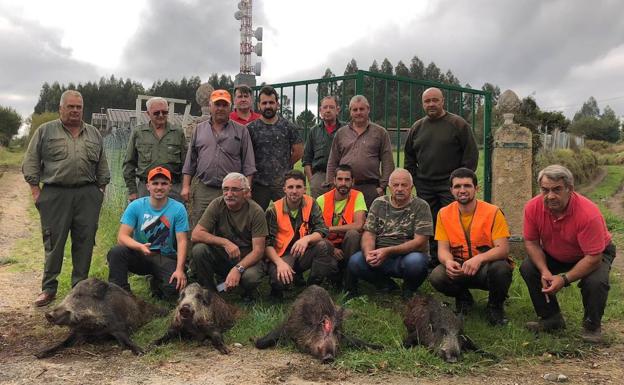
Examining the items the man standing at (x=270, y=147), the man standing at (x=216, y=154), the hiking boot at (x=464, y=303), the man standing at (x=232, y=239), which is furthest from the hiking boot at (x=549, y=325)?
the man standing at (x=216, y=154)

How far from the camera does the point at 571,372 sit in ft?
13.7

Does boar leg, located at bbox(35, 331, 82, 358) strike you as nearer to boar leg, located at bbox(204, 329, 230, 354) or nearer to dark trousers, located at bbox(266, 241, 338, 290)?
boar leg, located at bbox(204, 329, 230, 354)

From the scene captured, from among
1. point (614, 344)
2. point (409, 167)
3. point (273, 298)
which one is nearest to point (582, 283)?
point (614, 344)

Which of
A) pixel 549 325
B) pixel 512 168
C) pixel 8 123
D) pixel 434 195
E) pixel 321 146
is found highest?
pixel 8 123

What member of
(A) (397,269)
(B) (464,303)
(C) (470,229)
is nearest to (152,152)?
(A) (397,269)

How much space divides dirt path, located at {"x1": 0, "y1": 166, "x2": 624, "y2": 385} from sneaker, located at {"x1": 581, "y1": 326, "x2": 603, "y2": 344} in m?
0.10

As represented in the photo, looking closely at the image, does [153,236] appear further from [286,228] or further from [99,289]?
[286,228]

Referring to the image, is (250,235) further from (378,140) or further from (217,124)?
(378,140)

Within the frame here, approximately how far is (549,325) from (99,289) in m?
3.92

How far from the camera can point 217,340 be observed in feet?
15.1

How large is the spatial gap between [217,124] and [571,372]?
4.10 meters

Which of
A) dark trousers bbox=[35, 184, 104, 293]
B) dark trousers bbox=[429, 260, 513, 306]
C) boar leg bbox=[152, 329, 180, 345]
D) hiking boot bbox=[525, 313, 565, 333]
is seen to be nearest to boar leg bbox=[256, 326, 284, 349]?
boar leg bbox=[152, 329, 180, 345]

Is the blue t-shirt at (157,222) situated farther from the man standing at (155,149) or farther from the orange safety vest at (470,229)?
the orange safety vest at (470,229)

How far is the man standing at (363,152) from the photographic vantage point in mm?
6211
